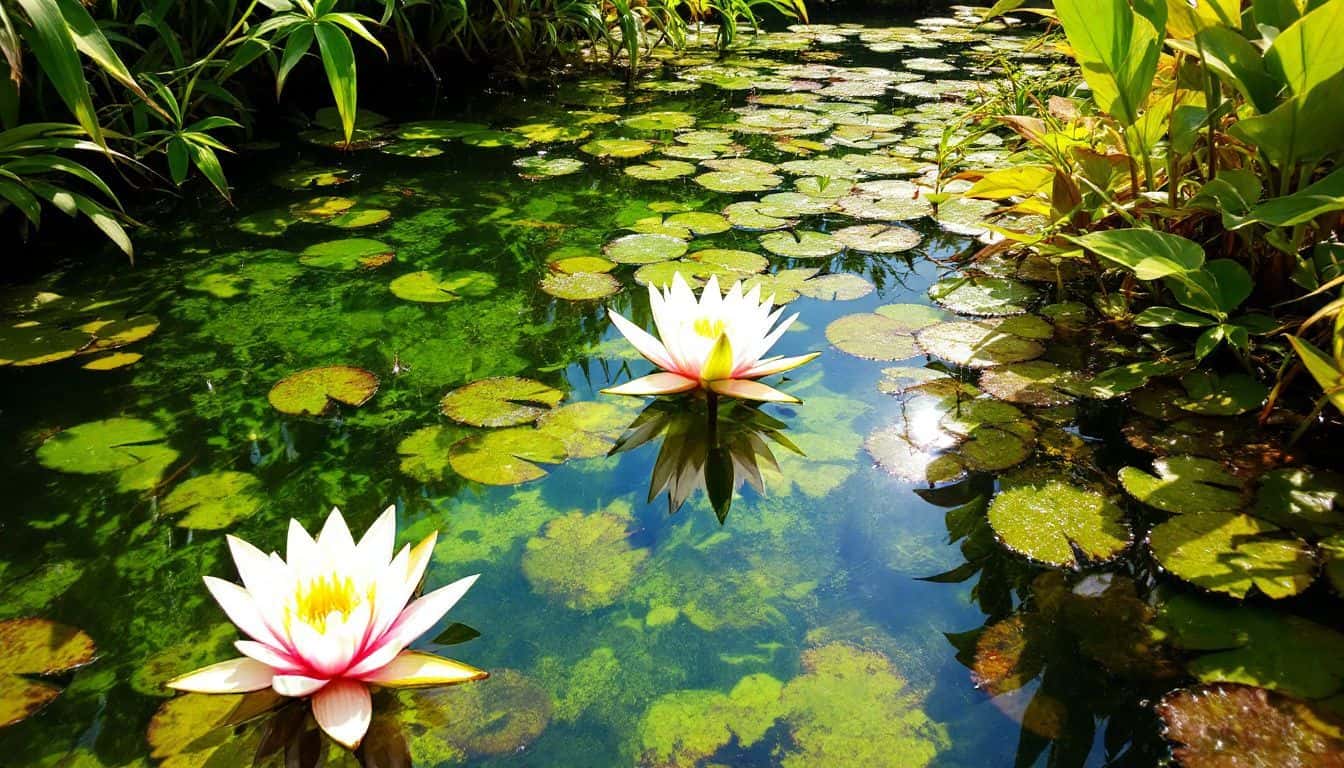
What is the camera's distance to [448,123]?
300cm

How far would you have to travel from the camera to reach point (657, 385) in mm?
1252

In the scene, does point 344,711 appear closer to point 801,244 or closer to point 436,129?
point 801,244

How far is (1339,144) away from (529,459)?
4.26 ft

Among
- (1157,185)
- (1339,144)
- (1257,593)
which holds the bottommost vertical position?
(1257,593)

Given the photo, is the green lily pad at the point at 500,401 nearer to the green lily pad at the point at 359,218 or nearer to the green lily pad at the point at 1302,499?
the green lily pad at the point at 359,218

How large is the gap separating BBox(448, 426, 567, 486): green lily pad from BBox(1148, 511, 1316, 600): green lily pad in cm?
85

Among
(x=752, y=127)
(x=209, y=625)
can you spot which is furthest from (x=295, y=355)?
(x=752, y=127)

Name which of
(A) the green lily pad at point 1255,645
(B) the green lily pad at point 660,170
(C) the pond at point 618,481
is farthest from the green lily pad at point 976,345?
(B) the green lily pad at point 660,170

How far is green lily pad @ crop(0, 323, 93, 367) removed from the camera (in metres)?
1.44

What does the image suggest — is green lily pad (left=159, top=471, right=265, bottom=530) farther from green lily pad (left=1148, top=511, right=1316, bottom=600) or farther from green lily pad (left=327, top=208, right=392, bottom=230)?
green lily pad (left=1148, top=511, right=1316, bottom=600)

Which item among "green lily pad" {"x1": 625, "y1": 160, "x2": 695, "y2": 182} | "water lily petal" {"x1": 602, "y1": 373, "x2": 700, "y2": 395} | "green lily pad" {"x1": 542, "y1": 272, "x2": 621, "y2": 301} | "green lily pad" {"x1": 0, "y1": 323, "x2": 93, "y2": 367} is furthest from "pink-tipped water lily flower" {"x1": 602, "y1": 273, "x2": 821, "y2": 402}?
"green lily pad" {"x1": 625, "y1": 160, "x2": 695, "y2": 182}

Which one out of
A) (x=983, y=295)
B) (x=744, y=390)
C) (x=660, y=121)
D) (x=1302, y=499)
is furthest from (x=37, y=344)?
(x=660, y=121)

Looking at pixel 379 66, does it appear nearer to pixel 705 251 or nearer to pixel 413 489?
pixel 705 251

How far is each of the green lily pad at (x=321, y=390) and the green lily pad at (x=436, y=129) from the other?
→ 160 centimetres
